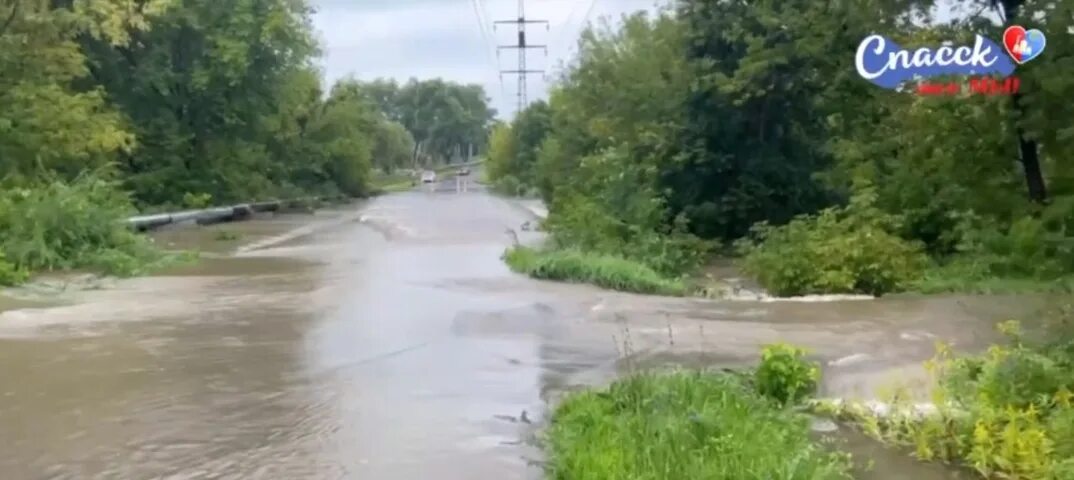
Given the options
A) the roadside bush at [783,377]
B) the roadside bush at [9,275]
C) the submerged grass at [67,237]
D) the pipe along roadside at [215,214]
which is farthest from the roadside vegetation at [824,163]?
the pipe along roadside at [215,214]

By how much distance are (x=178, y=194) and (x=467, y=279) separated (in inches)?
1212

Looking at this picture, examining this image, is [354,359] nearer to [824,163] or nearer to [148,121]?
[824,163]

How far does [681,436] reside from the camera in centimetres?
709

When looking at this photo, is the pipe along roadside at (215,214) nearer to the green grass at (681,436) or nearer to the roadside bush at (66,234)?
the roadside bush at (66,234)

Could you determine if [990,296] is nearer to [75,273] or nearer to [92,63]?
[75,273]

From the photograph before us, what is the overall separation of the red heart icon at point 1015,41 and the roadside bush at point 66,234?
14.0 metres

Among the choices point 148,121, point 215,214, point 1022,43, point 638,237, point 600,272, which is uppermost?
point 1022,43

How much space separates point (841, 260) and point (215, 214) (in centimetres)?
2855

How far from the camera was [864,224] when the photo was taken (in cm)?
1902

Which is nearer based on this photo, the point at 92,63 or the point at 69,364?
the point at 69,364

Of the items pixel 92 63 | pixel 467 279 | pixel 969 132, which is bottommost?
pixel 467 279

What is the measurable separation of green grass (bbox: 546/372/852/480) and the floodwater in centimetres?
38

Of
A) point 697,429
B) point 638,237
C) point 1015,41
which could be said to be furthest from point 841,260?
point 697,429

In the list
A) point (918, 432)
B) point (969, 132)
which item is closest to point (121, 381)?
point (918, 432)
